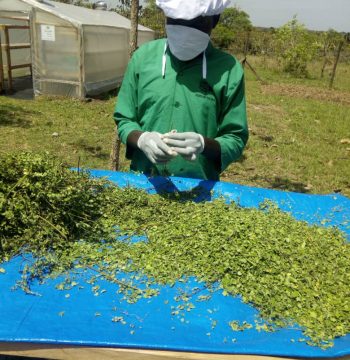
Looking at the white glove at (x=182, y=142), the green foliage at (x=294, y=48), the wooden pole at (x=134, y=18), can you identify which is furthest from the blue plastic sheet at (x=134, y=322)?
the green foliage at (x=294, y=48)

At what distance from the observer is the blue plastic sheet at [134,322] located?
4.53 ft

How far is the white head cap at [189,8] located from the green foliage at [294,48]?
16.1 meters

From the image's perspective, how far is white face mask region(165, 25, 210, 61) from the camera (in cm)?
215

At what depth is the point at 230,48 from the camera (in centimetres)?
2284

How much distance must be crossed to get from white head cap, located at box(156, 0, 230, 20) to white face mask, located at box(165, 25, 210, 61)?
85 millimetres

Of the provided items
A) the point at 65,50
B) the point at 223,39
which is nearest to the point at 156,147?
the point at 65,50

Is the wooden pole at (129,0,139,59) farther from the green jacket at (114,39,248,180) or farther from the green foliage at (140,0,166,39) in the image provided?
the green foliage at (140,0,166,39)

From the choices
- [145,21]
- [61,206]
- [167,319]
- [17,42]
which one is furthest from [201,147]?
[145,21]

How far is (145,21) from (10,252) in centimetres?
2056

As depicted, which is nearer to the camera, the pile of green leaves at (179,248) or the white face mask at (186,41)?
the pile of green leaves at (179,248)

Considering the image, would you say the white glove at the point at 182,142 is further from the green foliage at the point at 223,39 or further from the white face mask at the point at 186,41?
the green foliage at the point at 223,39

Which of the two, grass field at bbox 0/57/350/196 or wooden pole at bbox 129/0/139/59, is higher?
wooden pole at bbox 129/0/139/59

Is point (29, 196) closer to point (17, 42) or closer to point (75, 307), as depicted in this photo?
point (75, 307)

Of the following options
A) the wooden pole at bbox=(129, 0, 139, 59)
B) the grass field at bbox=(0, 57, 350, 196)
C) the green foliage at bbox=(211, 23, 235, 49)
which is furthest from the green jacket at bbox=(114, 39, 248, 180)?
the green foliage at bbox=(211, 23, 235, 49)
